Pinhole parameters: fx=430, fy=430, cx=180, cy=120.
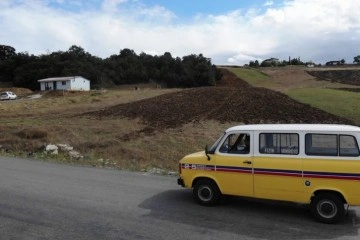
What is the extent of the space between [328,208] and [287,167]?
1125 mm

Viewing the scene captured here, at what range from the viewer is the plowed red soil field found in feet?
101

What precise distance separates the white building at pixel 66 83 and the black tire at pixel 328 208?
84563mm

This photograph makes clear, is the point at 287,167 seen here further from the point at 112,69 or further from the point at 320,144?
the point at 112,69

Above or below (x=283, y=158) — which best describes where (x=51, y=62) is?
above

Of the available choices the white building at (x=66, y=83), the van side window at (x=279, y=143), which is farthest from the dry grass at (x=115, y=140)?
the white building at (x=66, y=83)

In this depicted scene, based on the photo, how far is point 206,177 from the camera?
32.3 ft

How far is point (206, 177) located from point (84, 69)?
321 ft

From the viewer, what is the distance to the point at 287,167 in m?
8.88

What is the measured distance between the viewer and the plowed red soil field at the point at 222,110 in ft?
101

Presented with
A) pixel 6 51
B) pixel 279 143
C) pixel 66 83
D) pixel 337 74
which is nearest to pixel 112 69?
pixel 66 83

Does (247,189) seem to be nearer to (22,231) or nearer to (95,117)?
(22,231)

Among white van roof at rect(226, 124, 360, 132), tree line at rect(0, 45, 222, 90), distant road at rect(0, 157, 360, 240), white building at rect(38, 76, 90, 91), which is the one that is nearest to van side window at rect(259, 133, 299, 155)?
white van roof at rect(226, 124, 360, 132)

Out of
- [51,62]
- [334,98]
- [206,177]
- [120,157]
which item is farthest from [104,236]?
[51,62]

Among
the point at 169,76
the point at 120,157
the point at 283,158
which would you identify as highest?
the point at 169,76
